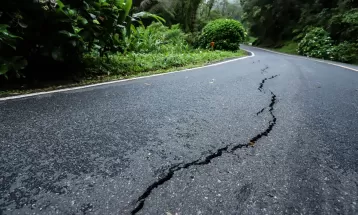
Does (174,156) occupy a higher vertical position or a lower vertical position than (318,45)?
higher

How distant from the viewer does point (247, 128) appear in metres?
2.25

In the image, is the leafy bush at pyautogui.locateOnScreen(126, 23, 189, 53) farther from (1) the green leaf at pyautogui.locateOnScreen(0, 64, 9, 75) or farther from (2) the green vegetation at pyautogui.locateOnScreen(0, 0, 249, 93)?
(1) the green leaf at pyautogui.locateOnScreen(0, 64, 9, 75)

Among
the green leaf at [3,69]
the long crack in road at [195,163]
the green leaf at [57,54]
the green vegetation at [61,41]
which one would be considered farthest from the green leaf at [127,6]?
the long crack in road at [195,163]

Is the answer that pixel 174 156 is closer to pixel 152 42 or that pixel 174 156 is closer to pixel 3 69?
pixel 3 69

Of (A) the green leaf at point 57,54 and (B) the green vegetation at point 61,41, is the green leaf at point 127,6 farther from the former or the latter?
(A) the green leaf at point 57,54

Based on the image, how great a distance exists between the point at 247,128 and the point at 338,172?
812mm

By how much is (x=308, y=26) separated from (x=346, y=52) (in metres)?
7.30

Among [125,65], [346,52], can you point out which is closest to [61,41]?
[125,65]

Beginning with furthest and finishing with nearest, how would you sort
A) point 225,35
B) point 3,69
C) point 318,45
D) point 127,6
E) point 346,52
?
1. point 318,45
2. point 225,35
3. point 346,52
4. point 127,6
5. point 3,69

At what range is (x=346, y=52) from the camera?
11891mm

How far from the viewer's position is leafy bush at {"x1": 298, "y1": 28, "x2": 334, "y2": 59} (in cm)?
1323

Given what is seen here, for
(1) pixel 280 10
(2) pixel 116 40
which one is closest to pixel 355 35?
(1) pixel 280 10

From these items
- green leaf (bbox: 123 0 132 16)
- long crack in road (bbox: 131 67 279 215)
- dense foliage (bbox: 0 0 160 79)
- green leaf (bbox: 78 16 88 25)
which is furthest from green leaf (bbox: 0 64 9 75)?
long crack in road (bbox: 131 67 279 215)

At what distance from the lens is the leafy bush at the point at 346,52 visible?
1148cm
